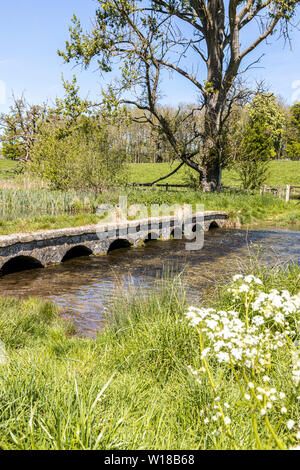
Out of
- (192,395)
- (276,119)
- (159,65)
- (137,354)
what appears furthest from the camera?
(276,119)

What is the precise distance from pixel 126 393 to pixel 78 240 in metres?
6.72

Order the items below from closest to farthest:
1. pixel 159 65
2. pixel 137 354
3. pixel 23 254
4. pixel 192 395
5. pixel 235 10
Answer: pixel 192 395
pixel 137 354
pixel 23 254
pixel 235 10
pixel 159 65

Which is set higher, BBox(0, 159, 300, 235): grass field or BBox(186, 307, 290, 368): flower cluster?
BBox(186, 307, 290, 368): flower cluster

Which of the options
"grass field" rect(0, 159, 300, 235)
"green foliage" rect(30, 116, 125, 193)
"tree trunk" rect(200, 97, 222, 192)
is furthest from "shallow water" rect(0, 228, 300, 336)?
"tree trunk" rect(200, 97, 222, 192)

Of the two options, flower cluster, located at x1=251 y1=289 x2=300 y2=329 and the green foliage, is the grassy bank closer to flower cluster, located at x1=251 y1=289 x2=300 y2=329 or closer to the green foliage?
flower cluster, located at x1=251 y1=289 x2=300 y2=329

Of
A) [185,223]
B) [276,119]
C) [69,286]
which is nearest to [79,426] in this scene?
[69,286]

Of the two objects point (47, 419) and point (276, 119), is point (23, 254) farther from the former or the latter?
point (276, 119)

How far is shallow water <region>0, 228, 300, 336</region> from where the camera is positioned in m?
5.61

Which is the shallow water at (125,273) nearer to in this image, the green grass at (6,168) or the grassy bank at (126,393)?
the grassy bank at (126,393)

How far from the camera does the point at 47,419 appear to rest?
199cm

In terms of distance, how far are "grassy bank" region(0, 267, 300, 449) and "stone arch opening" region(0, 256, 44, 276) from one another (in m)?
3.83

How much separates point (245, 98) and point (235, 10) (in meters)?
3.77

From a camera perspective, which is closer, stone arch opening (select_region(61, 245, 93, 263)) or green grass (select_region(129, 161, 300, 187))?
stone arch opening (select_region(61, 245, 93, 263))

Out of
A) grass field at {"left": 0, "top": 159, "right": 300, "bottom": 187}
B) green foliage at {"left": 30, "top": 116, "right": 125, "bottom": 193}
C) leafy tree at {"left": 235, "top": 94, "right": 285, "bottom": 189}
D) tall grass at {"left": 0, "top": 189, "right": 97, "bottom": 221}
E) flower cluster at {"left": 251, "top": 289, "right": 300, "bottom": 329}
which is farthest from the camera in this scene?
grass field at {"left": 0, "top": 159, "right": 300, "bottom": 187}
